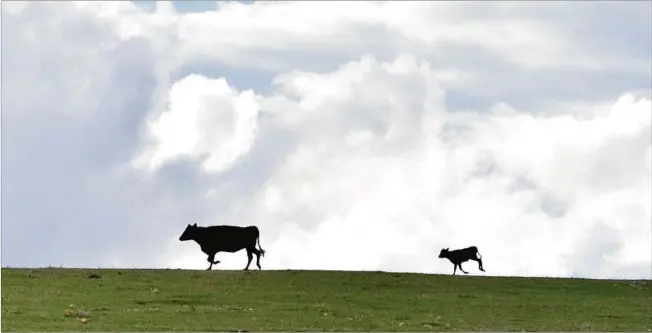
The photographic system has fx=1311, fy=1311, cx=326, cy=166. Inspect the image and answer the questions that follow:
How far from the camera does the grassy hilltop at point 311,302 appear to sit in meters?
28.7

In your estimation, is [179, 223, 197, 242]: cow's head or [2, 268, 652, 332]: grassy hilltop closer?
[2, 268, 652, 332]: grassy hilltop

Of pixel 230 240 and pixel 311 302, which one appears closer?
pixel 311 302

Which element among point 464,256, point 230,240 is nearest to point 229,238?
point 230,240

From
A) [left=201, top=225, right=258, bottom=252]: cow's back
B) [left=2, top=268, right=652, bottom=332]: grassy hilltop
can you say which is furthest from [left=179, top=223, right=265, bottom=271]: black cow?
[left=2, top=268, right=652, bottom=332]: grassy hilltop

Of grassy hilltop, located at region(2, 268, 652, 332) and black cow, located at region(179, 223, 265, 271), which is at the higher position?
black cow, located at region(179, 223, 265, 271)

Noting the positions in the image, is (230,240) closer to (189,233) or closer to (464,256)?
(189,233)

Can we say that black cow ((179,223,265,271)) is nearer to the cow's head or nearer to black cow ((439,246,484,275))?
the cow's head

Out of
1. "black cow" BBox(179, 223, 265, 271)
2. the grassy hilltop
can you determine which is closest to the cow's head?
"black cow" BBox(179, 223, 265, 271)

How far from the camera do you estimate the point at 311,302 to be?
32.5 metres

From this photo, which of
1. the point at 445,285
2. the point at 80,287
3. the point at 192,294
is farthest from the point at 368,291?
the point at 80,287

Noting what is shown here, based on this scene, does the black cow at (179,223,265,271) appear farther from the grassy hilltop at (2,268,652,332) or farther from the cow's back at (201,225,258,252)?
the grassy hilltop at (2,268,652,332)

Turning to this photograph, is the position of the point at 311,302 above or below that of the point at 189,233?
below

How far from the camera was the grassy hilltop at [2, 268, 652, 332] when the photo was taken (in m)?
28.7

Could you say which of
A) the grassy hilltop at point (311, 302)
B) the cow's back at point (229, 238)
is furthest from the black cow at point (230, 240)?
the grassy hilltop at point (311, 302)
